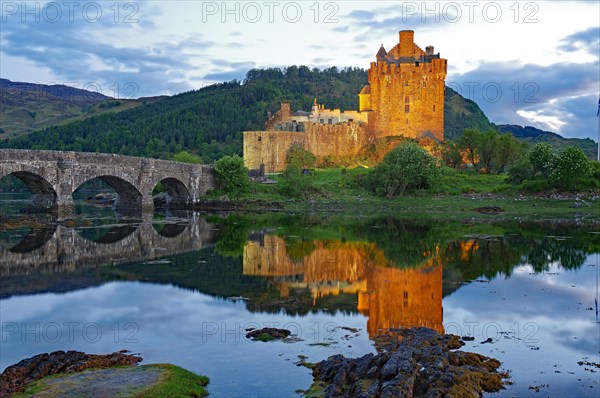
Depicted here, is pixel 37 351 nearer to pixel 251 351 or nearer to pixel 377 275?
pixel 251 351

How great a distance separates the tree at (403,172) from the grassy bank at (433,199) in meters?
1.00

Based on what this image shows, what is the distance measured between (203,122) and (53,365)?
111m

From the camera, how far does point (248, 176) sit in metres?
63.0

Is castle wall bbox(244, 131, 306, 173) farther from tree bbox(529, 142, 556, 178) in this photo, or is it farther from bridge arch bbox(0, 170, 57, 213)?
bridge arch bbox(0, 170, 57, 213)

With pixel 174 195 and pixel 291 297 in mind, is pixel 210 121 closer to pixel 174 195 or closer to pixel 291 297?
pixel 174 195

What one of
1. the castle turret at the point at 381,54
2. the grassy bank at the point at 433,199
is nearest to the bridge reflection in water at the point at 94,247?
the grassy bank at the point at 433,199

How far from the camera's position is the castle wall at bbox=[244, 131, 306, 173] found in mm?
68375

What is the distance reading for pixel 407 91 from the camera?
A: 74688mm

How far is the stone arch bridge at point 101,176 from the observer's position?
39844mm

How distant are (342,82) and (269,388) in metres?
166

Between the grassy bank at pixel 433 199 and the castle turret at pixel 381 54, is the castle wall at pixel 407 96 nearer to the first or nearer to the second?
the castle turret at pixel 381 54

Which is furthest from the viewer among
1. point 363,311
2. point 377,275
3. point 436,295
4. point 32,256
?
point 32,256

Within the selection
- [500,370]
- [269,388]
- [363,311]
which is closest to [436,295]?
[363,311]

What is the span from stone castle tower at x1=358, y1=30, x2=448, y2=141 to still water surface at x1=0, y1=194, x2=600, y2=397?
1651 inches
